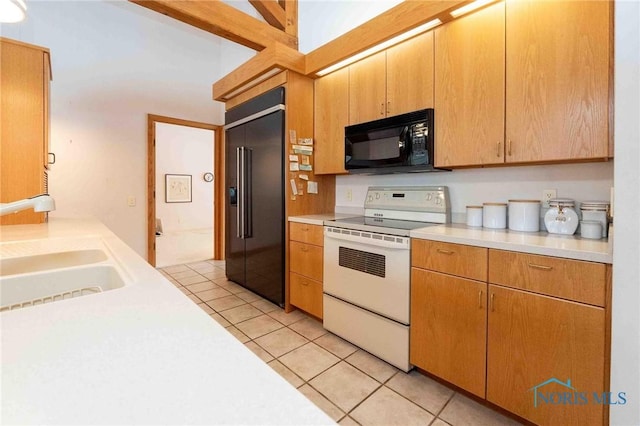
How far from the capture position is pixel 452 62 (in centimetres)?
184

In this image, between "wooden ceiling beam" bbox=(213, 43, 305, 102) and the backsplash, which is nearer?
the backsplash

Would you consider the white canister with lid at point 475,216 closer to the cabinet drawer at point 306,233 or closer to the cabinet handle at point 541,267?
the cabinet handle at point 541,267

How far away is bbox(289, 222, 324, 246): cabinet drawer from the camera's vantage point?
239 cm

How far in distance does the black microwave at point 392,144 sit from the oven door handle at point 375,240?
0.58 meters

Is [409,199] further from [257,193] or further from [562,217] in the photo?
[257,193]

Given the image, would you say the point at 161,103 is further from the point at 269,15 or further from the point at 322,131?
the point at 322,131

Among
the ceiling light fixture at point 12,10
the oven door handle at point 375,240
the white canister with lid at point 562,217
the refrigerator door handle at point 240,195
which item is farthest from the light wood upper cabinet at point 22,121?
the white canister with lid at point 562,217

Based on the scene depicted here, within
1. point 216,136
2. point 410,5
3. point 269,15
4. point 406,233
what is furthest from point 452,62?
point 216,136

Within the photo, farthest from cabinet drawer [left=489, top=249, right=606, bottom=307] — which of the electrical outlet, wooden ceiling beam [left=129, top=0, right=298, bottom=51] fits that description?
wooden ceiling beam [left=129, top=0, right=298, bottom=51]

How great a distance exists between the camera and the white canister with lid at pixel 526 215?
66.0 inches

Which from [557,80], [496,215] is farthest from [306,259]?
[557,80]

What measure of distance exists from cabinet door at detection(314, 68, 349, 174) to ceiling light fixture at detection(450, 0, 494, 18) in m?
0.93

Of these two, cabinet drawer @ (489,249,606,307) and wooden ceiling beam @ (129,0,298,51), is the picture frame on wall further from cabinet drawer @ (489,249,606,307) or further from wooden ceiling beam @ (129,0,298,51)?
cabinet drawer @ (489,249,606,307)

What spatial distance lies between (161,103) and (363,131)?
3.05m
